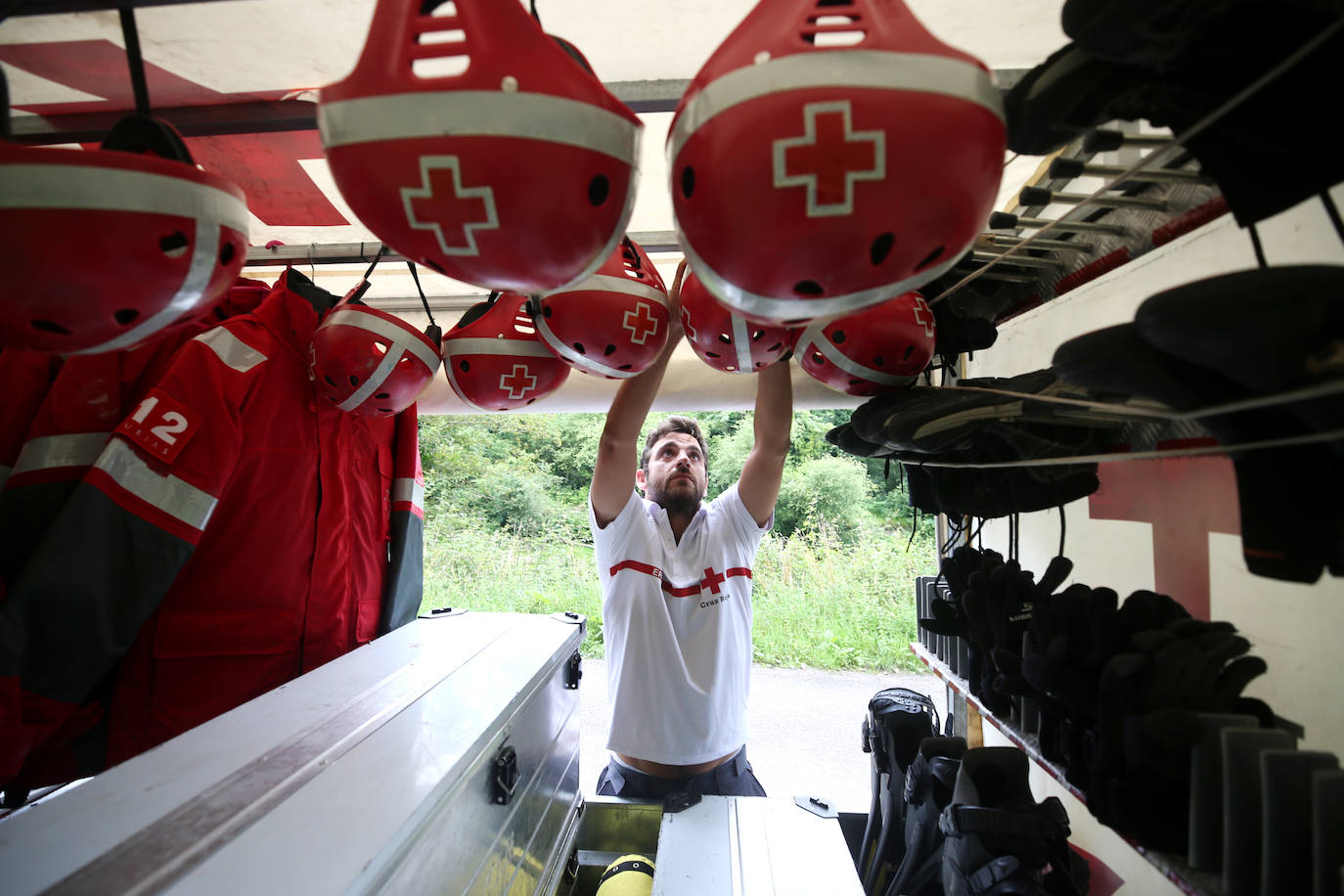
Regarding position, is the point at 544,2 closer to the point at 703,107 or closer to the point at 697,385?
the point at 703,107

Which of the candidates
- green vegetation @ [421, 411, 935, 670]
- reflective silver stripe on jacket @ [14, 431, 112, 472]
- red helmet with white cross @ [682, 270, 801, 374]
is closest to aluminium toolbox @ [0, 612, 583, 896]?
reflective silver stripe on jacket @ [14, 431, 112, 472]

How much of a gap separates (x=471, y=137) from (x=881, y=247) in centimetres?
34

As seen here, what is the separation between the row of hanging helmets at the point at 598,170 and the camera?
1.46 ft

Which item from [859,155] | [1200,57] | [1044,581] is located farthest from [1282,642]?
[859,155]

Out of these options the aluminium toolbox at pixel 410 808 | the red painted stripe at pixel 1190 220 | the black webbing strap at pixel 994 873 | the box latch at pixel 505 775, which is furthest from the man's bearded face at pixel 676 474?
the red painted stripe at pixel 1190 220

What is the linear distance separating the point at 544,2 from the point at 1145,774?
153 centimetres

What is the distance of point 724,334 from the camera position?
0.91 meters

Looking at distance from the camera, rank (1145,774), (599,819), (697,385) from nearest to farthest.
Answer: (1145,774)
(599,819)
(697,385)

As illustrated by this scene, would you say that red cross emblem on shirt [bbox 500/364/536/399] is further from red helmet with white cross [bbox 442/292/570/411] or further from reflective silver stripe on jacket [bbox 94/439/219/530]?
reflective silver stripe on jacket [bbox 94/439/219/530]

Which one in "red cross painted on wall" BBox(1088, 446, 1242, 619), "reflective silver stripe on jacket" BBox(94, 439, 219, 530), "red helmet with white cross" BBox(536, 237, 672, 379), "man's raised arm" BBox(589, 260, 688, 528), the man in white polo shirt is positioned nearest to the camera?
"red helmet with white cross" BBox(536, 237, 672, 379)

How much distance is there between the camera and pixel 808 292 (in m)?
0.51

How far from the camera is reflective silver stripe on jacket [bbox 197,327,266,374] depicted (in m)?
1.29

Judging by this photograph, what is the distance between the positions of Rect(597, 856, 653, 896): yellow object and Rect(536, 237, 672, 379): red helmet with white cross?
116 centimetres

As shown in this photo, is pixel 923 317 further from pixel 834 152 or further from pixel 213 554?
pixel 213 554
